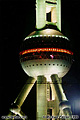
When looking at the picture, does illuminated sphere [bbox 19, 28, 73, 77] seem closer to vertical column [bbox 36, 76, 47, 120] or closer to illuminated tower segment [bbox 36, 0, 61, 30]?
vertical column [bbox 36, 76, 47, 120]

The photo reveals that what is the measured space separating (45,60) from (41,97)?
5928 millimetres

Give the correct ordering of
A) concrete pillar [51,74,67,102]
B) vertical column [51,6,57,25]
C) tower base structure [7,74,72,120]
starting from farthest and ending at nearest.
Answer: vertical column [51,6,57,25] < tower base structure [7,74,72,120] < concrete pillar [51,74,67,102]

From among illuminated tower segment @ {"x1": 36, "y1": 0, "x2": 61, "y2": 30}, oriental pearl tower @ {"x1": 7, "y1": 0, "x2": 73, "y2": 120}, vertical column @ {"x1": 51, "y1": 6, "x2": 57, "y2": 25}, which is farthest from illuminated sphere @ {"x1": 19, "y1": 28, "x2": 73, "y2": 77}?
vertical column @ {"x1": 51, "y1": 6, "x2": 57, "y2": 25}

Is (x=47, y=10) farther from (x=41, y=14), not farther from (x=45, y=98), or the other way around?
(x=45, y=98)

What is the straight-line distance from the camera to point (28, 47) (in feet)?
177

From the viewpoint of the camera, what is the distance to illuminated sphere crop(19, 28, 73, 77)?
172ft

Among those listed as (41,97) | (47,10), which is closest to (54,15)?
(47,10)

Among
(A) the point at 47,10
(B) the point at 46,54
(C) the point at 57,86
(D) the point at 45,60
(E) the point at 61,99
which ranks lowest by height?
(E) the point at 61,99

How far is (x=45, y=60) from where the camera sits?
52281mm

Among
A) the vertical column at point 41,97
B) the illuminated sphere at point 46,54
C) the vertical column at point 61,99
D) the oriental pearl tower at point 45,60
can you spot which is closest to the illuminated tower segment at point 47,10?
the oriental pearl tower at point 45,60

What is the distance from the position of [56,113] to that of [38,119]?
11.7ft

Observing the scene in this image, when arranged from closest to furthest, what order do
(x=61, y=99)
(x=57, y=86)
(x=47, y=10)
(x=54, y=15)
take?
1. (x=61, y=99)
2. (x=57, y=86)
3. (x=54, y=15)
4. (x=47, y=10)

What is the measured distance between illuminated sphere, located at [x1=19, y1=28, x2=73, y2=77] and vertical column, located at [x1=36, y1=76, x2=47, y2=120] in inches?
50.2

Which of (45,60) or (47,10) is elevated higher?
(47,10)
